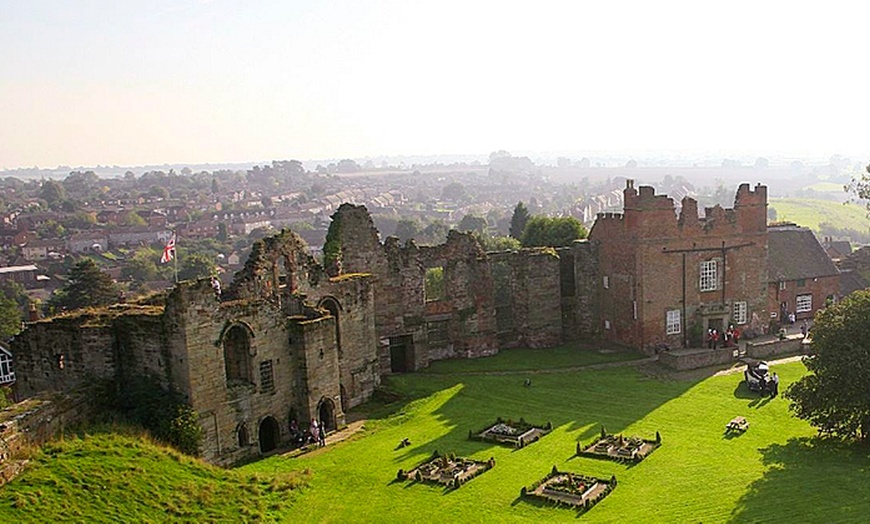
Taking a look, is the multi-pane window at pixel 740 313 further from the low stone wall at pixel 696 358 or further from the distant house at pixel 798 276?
the low stone wall at pixel 696 358

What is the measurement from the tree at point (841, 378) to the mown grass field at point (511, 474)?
3.33ft

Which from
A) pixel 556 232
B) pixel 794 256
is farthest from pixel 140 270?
pixel 794 256

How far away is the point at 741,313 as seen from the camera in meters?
48.3

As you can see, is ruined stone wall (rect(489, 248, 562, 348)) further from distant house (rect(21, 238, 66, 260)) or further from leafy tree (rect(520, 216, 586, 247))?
distant house (rect(21, 238, 66, 260))

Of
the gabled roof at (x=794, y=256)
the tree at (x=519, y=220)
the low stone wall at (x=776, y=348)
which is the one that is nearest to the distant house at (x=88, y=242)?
the tree at (x=519, y=220)

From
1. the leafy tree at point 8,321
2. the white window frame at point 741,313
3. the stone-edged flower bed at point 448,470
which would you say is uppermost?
the white window frame at point 741,313

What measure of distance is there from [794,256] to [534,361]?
20.7m

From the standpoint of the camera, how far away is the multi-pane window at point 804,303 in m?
52.4

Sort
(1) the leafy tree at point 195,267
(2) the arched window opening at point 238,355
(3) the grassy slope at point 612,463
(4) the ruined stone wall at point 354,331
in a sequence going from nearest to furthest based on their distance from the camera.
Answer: (3) the grassy slope at point 612,463, (2) the arched window opening at point 238,355, (4) the ruined stone wall at point 354,331, (1) the leafy tree at point 195,267

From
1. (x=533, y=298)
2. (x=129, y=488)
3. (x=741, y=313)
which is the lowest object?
(x=741, y=313)

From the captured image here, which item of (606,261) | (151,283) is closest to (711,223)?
(606,261)

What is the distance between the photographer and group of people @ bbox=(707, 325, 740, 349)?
45562mm

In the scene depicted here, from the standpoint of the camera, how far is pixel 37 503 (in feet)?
72.6

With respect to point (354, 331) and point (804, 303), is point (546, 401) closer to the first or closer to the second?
point (354, 331)
